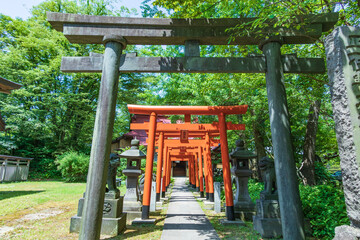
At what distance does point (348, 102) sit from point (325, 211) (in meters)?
3.25

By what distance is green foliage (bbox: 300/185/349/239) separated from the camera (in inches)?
163

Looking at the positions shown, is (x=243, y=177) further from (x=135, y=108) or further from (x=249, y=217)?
(x=135, y=108)

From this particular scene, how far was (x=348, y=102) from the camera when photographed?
267 cm

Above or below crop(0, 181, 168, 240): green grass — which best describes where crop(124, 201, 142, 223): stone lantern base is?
above

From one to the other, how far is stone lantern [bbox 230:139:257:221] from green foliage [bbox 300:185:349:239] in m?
1.73

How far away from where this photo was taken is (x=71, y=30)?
13.6 feet

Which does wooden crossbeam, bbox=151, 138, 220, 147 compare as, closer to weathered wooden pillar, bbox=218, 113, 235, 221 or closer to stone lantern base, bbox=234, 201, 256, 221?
weathered wooden pillar, bbox=218, 113, 235, 221

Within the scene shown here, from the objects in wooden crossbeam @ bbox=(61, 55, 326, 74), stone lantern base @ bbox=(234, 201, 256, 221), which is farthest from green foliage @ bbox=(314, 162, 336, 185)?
wooden crossbeam @ bbox=(61, 55, 326, 74)

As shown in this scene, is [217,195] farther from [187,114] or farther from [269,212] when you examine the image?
[187,114]

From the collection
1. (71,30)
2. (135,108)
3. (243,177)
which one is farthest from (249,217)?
(71,30)

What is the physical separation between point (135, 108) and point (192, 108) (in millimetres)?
1944

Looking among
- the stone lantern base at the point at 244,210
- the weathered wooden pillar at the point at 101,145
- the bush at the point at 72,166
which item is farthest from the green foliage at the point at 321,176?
the bush at the point at 72,166

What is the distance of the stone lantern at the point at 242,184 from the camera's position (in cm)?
653

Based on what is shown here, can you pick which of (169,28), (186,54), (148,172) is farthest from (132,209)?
(169,28)
